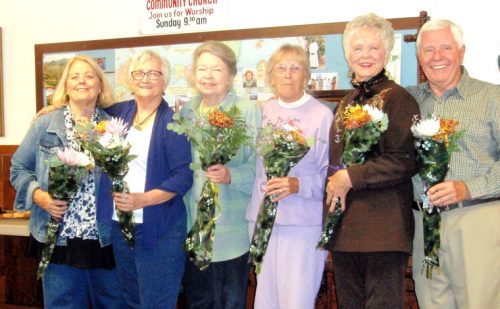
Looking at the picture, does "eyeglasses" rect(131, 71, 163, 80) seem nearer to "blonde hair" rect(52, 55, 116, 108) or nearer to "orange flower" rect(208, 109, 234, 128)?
"blonde hair" rect(52, 55, 116, 108)

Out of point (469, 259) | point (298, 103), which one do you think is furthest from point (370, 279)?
point (298, 103)

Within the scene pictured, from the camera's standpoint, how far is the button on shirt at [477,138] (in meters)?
2.33

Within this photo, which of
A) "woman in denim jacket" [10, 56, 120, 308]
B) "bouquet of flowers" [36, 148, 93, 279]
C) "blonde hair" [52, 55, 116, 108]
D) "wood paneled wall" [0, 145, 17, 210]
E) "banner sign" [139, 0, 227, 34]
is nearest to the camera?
"bouquet of flowers" [36, 148, 93, 279]

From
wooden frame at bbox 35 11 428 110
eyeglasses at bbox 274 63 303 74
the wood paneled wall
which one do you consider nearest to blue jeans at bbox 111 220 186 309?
eyeglasses at bbox 274 63 303 74

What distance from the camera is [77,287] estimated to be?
9.02 feet

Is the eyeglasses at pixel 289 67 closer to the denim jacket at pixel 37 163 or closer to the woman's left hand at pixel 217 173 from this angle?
the woman's left hand at pixel 217 173

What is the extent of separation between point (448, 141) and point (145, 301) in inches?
60.6

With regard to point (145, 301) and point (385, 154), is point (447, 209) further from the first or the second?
point (145, 301)

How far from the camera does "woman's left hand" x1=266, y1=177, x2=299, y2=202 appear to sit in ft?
8.09

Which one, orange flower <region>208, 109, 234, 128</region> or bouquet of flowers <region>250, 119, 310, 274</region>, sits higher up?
orange flower <region>208, 109, 234, 128</region>

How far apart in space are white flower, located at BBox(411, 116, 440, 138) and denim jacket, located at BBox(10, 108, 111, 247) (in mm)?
1531

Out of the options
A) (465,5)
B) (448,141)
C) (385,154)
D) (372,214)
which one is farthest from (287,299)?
(465,5)

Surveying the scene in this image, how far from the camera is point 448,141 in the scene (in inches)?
89.7

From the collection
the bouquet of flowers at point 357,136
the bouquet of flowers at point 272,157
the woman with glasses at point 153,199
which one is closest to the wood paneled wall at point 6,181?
the woman with glasses at point 153,199
